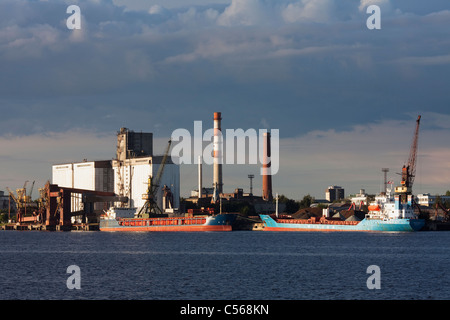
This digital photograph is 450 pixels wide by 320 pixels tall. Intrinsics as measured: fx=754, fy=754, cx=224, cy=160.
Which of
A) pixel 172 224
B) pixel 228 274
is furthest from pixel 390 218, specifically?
pixel 228 274

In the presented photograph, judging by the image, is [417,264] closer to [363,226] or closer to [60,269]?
[60,269]

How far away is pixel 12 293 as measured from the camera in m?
49.9

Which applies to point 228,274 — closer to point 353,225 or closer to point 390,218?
point 390,218

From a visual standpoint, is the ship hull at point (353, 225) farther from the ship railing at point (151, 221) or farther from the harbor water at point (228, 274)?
the harbor water at point (228, 274)

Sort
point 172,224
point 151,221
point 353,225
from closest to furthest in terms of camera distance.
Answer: point 353,225 < point 172,224 < point 151,221

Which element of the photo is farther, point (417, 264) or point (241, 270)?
point (417, 264)

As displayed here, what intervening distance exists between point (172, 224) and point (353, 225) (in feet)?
141

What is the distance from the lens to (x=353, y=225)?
164 metres

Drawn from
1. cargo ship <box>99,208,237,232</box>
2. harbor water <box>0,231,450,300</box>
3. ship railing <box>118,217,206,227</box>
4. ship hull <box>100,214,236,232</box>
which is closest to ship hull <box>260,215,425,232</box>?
cargo ship <box>99,208,237,232</box>

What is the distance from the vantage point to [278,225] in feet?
598
